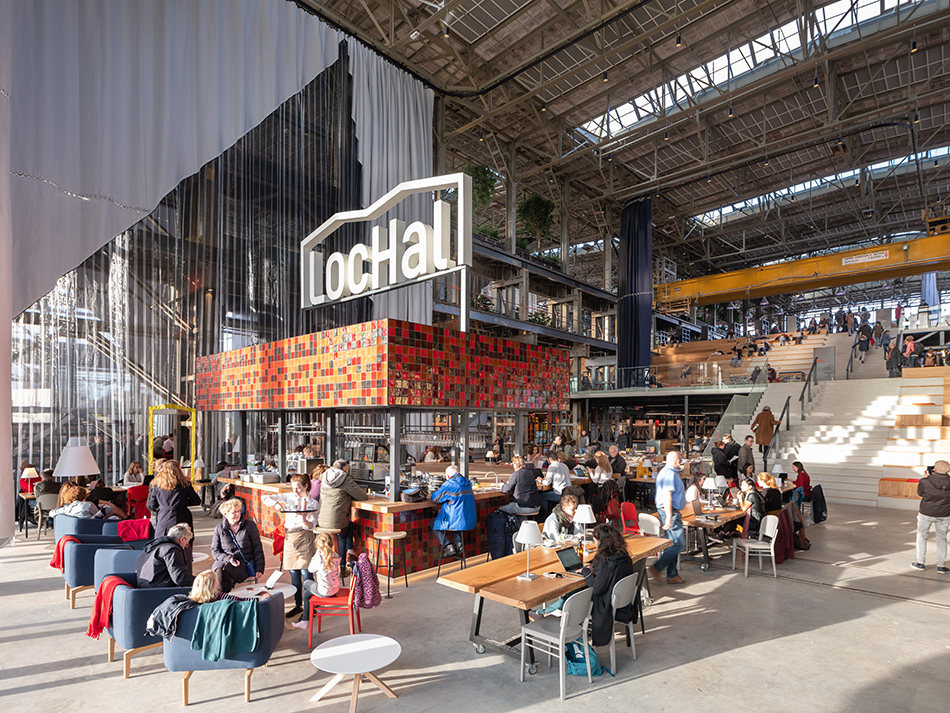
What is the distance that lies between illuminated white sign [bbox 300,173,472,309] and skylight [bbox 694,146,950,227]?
2064cm

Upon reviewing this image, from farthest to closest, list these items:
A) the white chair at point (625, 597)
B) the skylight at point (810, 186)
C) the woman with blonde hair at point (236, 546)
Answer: the skylight at point (810, 186)
the woman with blonde hair at point (236, 546)
the white chair at point (625, 597)

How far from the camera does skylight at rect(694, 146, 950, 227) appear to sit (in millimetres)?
21188

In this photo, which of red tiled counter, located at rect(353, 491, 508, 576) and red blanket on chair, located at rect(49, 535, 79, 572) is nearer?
red blanket on chair, located at rect(49, 535, 79, 572)

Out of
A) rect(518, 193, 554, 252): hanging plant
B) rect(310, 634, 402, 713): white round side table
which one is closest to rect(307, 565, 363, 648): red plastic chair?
rect(310, 634, 402, 713): white round side table

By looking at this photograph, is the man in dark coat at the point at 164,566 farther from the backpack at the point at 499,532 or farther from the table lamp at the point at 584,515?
the backpack at the point at 499,532

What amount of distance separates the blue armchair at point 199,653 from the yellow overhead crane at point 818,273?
22.1 m

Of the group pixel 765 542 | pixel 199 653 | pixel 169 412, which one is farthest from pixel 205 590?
pixel 169 412

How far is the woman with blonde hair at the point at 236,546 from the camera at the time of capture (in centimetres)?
530

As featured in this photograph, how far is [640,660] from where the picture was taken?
4.76 metres

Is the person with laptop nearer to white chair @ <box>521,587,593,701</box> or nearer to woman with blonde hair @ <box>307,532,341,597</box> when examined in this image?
white chair @ <box>521,587,593,701</box>

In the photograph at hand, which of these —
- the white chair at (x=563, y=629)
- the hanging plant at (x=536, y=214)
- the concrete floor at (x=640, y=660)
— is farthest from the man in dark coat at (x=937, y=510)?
the hanging plant at (x=536, y=214)

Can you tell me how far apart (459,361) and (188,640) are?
472 centimetres

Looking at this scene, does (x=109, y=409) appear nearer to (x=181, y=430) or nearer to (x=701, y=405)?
(x=181, y=430)

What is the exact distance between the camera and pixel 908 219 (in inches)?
1075
